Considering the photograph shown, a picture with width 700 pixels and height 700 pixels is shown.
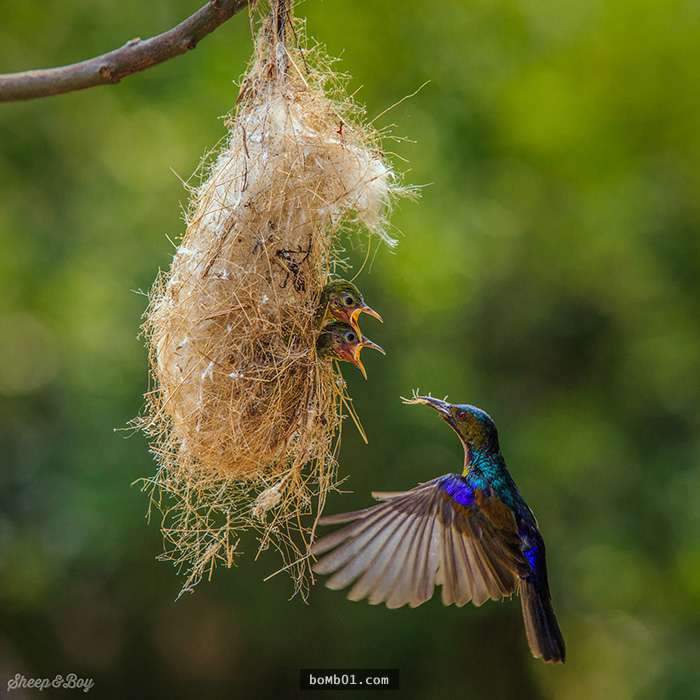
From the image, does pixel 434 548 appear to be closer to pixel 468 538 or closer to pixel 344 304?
pixel 468 538

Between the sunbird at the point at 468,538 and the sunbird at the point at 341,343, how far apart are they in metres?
0.27

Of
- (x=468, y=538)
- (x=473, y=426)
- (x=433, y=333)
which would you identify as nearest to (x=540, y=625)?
(x=468, y=538)

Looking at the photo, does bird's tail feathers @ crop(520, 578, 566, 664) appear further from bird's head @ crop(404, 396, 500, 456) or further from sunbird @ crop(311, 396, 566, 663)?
bird's head @ crop(404, 396, 500, 456)

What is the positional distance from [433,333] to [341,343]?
234 centimetres

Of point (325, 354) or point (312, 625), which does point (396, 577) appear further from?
point (312, 625)

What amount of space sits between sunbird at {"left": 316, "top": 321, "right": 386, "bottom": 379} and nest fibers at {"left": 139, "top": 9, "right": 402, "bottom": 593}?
0.03 meters

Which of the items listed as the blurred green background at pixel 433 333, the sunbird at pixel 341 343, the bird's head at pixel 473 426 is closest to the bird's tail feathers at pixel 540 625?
the bird's head at pixel 473 426

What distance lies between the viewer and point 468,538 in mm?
2637

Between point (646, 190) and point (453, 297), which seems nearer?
point (453, 297)

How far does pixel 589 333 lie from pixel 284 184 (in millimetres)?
3045

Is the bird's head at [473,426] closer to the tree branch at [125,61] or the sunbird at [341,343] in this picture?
the sunbird at [341,343]

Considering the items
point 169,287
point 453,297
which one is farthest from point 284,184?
point 453,297

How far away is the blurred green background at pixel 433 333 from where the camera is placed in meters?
4.46

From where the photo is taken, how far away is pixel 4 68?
17.9 feet
